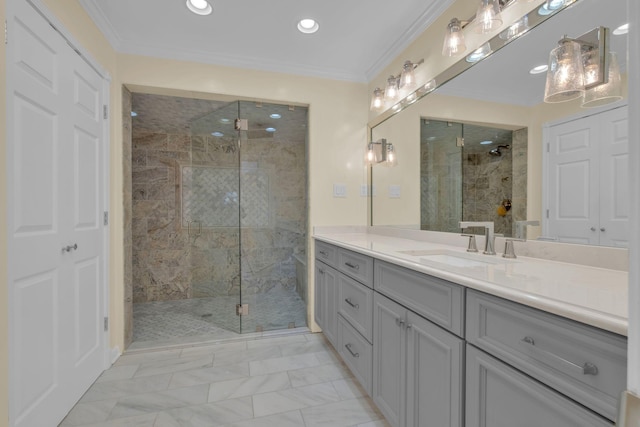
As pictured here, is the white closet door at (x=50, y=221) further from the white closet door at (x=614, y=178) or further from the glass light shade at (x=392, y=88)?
the white closet door at (x=614, y=178)

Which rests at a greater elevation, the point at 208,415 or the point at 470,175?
the point at 470,175

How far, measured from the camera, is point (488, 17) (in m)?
1.38

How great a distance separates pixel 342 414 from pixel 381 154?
1.92m

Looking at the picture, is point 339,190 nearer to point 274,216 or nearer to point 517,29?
point 274,216

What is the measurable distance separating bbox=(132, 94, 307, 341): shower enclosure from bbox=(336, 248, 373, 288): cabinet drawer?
0.86 m

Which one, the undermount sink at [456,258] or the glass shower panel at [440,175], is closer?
the undermount sink at [456,258]

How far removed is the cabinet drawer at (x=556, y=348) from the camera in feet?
1.87

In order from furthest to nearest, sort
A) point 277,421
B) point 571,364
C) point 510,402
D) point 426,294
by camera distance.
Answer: point 277,421, point 426,294, point 510,402, point 571,364

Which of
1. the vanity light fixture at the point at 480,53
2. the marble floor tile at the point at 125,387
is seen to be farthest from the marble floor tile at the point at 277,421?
the vanity light fixture at the point at 480,53

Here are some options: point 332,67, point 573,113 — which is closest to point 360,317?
point 573,113

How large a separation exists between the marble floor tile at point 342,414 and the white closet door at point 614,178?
4.33ft

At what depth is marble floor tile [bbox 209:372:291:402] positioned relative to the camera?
1.73 m

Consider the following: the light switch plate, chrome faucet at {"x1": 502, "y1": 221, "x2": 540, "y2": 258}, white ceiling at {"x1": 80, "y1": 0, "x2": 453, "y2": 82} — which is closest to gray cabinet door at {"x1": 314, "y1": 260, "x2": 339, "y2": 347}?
the light switch plate

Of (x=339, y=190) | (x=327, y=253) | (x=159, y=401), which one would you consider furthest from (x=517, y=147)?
(x=159, y=401)
